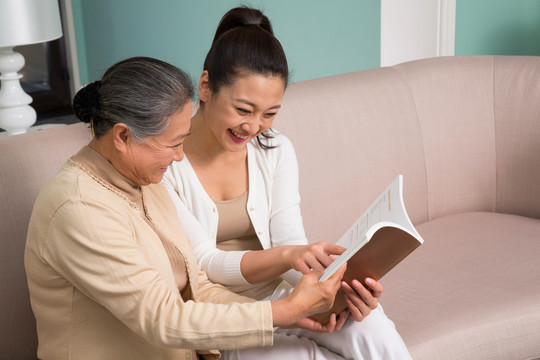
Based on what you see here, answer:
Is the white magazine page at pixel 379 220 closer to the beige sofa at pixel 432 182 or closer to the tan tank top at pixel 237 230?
the tan tank top at pixel 237 230

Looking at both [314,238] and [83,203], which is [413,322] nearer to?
[314,238]

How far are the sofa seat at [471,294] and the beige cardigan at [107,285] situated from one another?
2.21 feet

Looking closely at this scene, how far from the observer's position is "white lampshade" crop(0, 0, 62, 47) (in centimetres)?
250

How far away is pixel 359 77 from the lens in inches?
93.4

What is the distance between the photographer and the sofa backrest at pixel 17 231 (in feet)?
5.36

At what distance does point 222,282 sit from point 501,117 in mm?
1309

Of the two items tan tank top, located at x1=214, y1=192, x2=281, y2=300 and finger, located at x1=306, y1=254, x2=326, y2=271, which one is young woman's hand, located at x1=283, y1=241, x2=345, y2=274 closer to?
finger, located at x1=306, y1=254, x2=326, y2=271

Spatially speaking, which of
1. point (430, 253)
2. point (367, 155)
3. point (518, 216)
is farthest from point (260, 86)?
point (518, 216)

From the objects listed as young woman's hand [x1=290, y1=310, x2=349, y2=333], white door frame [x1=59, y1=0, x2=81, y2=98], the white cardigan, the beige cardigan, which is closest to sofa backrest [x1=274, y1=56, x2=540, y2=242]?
the white cardigan

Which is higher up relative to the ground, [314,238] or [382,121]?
[382,121]

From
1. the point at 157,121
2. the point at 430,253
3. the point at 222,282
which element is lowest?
the point at 430,253

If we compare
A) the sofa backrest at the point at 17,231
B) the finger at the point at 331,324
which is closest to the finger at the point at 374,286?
the finger at the point at 331,324

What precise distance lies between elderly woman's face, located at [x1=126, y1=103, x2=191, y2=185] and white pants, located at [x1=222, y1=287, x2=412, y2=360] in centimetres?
49

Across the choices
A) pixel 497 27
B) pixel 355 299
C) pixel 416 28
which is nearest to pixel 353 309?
pixel 355 299
